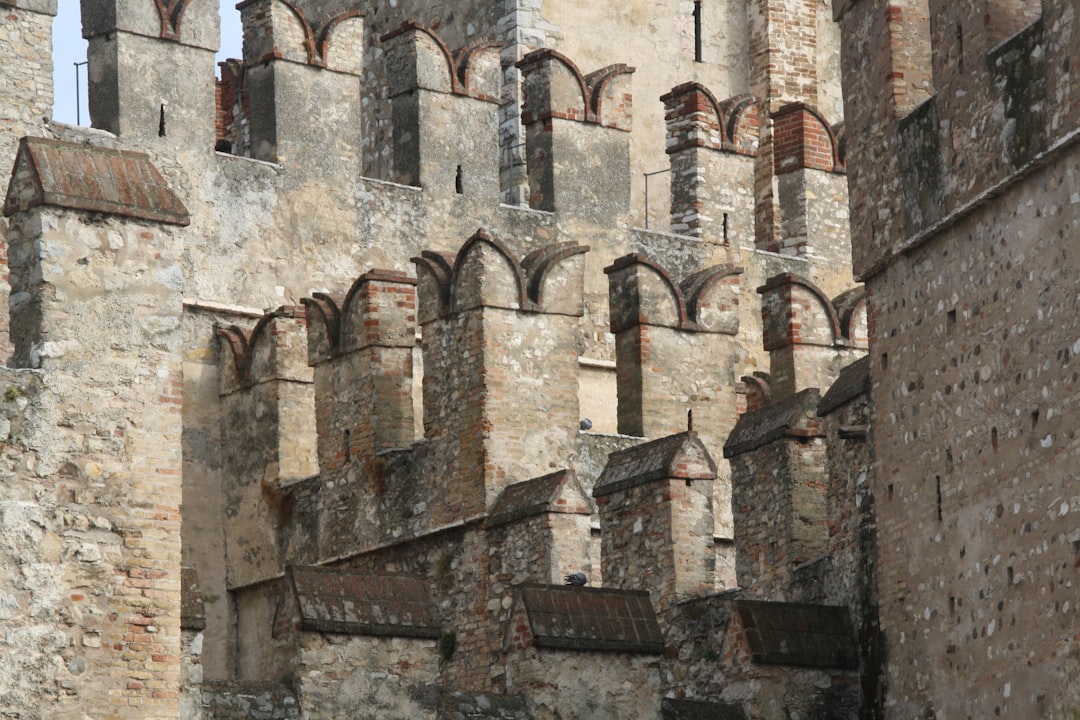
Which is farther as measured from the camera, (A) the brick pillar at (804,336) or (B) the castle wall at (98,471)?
(A) the brick pillar at (804,336)

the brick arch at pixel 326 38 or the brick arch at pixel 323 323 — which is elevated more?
the brick arch at pixel 326 38

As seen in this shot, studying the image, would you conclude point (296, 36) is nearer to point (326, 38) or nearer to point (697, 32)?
point (326, 38)

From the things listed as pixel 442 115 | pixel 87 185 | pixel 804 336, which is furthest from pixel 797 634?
pixel 442 115

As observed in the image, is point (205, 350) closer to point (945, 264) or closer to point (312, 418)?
point (312, 418)

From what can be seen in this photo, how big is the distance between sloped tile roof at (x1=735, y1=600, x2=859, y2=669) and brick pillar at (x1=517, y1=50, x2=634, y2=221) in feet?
25.0

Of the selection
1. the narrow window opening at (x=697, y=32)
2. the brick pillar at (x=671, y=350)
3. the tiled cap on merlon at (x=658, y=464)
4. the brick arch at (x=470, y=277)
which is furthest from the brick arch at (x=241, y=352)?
the narrow window opening at (x=697, y=32)

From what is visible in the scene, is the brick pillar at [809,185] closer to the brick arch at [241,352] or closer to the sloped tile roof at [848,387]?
the brick arch at [241,352]

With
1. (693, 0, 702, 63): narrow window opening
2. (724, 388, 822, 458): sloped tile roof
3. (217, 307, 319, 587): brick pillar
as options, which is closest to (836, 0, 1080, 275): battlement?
(724, 388, 822, 458): sloped tile roof

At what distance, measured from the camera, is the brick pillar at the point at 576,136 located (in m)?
25.4

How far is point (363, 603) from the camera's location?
17.3 m

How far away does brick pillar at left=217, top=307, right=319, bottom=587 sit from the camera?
23234 mm

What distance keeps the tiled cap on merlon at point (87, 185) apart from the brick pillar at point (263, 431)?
6.91 metres

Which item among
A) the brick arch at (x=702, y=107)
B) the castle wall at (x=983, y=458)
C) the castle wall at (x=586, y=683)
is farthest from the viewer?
the brick arch at (x=702, y=107)

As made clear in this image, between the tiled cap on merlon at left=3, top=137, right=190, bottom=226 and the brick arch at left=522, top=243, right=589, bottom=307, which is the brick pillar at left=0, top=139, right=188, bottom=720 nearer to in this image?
the tiled cap on merlon at left=3, top=137, right=190, bottom=226
